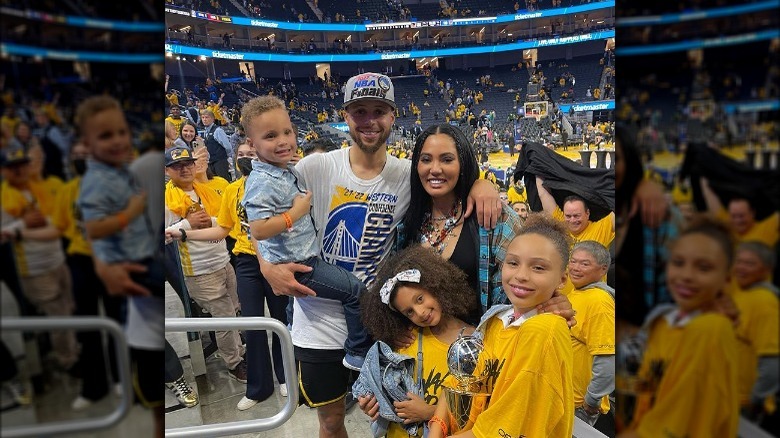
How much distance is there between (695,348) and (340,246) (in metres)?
1.43

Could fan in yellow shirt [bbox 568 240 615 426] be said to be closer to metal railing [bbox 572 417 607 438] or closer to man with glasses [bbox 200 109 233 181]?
metal railing [bbox 572 417 607 438]

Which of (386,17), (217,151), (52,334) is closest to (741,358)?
(52,334)

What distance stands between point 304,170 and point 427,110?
51cm

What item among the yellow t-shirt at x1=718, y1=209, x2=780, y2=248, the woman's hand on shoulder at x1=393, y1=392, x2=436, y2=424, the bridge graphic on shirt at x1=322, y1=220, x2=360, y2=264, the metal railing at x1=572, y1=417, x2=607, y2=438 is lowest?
the metal railing at x1=572, y1=417, x2=607, y2=438

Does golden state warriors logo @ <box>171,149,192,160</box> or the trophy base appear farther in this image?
golden state warriors logo @ <box>171,149,192,160</box>

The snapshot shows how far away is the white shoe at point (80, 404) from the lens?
30 centimetres

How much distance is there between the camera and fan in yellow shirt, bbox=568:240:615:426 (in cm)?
164

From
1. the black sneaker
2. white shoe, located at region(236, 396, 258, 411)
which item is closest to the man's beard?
the black sneaker

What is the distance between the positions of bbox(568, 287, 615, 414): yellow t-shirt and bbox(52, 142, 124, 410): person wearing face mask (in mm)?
1621

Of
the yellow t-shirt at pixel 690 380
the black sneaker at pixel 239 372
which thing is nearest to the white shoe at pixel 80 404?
the yellow t-shirt at pixel 690 380

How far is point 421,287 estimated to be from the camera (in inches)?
60.1

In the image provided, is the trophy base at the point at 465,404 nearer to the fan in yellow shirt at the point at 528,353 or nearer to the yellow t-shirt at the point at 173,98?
the fan in yellow shirt at the point at 528,353

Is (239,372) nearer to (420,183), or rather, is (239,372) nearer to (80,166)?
(420,183)

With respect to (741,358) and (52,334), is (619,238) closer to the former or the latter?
(741,358)
